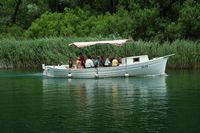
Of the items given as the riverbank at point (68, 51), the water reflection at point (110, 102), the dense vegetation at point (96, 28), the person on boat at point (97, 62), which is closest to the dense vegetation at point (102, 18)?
the dense vegetation at point (96, 28)

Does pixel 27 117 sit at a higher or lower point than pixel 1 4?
lower

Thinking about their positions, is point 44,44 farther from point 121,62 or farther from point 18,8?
point 18,8

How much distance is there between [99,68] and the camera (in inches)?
1706

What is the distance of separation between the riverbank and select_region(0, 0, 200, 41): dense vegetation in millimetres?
4230

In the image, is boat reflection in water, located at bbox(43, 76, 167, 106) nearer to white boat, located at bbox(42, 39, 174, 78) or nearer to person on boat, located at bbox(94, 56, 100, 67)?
white boat, located at bbox(42, 39, 174, 78)

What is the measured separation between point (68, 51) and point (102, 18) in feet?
45.5

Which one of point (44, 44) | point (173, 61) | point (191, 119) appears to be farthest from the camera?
point (44, 44)

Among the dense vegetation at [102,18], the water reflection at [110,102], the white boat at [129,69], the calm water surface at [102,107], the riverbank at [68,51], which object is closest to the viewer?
the calm water surface at [102,107]

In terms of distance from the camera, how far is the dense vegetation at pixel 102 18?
6063cm

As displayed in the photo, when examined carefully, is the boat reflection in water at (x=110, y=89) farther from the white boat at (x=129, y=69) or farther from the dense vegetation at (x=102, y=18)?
the dense vegetation at (x=102, y=18)

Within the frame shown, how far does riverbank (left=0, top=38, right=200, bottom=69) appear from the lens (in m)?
52.7

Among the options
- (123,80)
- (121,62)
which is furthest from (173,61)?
(123,80)

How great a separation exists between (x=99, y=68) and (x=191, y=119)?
74.2ft

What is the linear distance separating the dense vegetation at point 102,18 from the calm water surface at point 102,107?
2195cm
